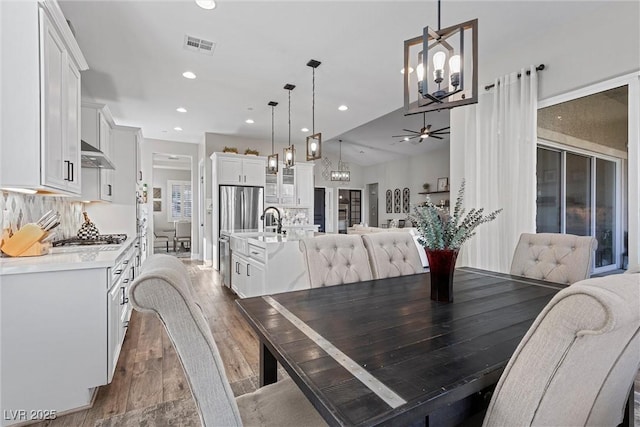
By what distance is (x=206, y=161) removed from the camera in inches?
273

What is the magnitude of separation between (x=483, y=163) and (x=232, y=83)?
10.9 feet

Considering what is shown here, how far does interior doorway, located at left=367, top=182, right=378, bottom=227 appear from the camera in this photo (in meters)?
11.0

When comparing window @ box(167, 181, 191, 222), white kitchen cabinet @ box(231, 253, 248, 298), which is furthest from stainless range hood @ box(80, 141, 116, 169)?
window @ box(167, 181, 191, 222)

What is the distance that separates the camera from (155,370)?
2.40 meters

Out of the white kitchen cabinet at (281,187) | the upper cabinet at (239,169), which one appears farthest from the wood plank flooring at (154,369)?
the white kitchen cabinet at (281,187)

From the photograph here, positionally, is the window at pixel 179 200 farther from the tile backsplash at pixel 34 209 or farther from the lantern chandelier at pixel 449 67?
the lantern chandelier at pixel 449 67

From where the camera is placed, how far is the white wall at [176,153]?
744cm

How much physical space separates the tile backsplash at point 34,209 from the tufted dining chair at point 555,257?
12.0 feet

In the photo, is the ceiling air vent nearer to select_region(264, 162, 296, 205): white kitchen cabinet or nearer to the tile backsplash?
the tile backsplash

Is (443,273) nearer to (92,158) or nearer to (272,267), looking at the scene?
(272,267)

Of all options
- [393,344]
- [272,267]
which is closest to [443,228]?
[393,344]

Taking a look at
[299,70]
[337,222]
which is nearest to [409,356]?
[299,70]

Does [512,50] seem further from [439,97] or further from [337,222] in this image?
[337,222]

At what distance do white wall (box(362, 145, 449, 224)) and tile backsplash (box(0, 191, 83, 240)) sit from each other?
26.3 feet
